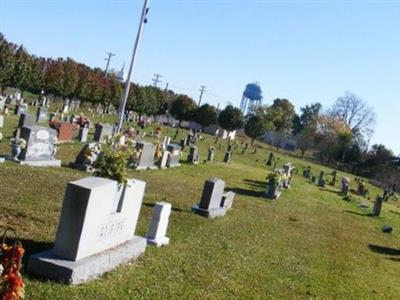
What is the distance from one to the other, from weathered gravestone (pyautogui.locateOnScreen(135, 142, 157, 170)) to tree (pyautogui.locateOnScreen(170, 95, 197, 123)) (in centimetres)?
6270

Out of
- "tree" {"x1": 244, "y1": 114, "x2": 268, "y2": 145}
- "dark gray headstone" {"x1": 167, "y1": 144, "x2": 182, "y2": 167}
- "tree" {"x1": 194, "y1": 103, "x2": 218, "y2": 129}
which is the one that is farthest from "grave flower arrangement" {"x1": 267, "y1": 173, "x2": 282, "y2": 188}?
"tree" {"x1": 194, "y1": 103, "x2": 218, "y2": 129}

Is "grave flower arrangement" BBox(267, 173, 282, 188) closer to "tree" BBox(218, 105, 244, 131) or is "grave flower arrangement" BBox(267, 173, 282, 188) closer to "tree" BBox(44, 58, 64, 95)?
"tree" BBox(44, 58, 64, 95)

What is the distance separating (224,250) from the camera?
14289mm

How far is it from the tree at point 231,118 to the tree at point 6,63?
35.6m

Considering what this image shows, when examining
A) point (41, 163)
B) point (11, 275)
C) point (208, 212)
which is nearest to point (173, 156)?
point (41, 163)

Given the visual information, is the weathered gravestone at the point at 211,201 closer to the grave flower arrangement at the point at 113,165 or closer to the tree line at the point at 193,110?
the grave flower arrangement at the point at 113,165

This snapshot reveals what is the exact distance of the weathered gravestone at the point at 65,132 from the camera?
32.1 meters

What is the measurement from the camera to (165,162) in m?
31.9

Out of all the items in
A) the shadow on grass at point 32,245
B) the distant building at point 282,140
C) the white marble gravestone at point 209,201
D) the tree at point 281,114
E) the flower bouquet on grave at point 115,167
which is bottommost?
the shadow on grass at point 32,245

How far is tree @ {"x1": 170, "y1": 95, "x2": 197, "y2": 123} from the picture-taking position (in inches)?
3660

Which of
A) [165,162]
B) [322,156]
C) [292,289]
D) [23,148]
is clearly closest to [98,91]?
A: [322,156]

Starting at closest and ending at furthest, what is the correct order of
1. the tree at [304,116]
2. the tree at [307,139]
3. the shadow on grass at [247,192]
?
the shadow on grass at [247,192]
the tree at [307,139]
the tree at [304,116]

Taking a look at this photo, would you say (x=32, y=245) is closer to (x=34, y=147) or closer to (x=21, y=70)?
(x=34, y=147)

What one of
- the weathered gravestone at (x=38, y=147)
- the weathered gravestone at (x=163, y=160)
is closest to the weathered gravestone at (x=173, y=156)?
the weathered gravestone at (x=163, y=160)
